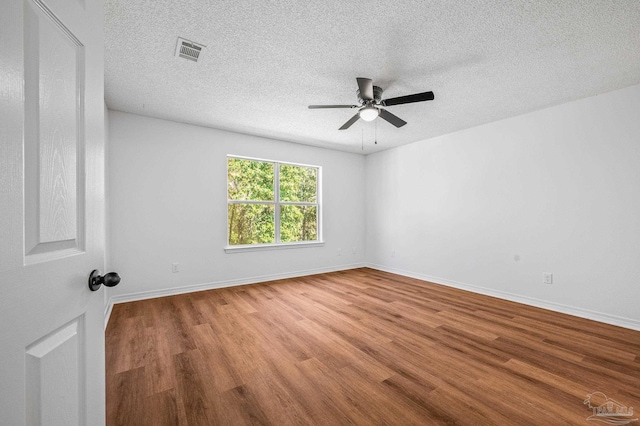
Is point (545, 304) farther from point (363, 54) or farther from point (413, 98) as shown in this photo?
point (363, 54)

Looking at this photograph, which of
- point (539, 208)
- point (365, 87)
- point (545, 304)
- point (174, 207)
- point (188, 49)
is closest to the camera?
point (188, 49)

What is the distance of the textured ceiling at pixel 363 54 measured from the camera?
69.9 inches

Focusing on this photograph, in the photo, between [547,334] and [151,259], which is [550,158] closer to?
[547,334]

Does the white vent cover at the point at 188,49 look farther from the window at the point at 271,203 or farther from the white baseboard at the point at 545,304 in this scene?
the white baseboard at the point at 545,304

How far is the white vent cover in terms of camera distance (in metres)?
2.10

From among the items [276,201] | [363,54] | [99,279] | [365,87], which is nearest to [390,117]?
[365,87]

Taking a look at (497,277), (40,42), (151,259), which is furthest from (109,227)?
(497,277)

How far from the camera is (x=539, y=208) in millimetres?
3377

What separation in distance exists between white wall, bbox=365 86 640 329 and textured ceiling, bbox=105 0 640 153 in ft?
1.34

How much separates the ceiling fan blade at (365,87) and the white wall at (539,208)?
8.15 ft

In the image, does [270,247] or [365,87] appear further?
[270,247]

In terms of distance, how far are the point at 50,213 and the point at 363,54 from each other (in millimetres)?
2322

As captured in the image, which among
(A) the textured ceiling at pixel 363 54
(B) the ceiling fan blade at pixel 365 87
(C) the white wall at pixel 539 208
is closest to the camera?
(A) the textured ceiling at pixel 363 54

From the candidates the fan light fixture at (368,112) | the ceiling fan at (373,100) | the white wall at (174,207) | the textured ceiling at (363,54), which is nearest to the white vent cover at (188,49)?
the textured ceiling at (363,54)
